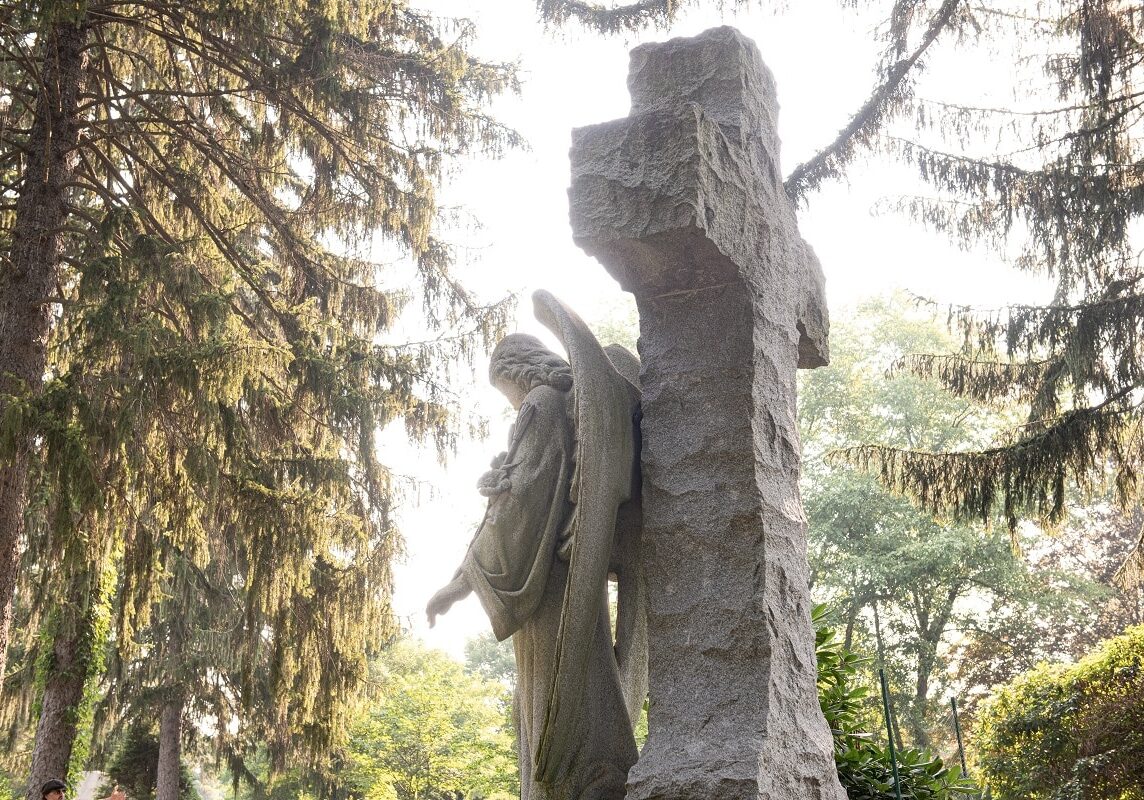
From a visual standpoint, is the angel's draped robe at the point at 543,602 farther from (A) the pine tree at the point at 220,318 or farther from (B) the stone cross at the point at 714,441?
(A) the pine tree at the point at 220,318

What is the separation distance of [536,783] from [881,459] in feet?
27.6

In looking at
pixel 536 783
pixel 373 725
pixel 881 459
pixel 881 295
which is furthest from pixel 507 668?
pixel 536 783

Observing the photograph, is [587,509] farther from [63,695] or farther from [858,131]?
[63,695]

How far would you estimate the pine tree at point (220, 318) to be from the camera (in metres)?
7.68

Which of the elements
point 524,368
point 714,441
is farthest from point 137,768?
point 714,441

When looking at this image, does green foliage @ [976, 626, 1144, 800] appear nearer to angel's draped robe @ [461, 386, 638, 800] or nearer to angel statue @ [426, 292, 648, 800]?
angel statue @ [426, 292, 648, 800]

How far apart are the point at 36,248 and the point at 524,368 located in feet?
19.6

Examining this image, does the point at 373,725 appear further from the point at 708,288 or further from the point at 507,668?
the point at 507,668

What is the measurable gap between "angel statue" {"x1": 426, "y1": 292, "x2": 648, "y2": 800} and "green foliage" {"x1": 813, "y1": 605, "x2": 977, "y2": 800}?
1.99 meters

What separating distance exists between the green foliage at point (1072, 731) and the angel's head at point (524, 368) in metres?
7.93

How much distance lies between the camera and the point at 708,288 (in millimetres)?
3455

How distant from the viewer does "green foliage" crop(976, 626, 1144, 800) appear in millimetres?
9367

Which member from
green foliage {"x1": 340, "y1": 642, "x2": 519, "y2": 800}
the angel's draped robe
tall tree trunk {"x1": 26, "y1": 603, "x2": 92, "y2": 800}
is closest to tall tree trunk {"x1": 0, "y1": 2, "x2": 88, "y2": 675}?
tall tree trunk {"x1": 26, "y1": 603, "x2": 92, "y2": 800}

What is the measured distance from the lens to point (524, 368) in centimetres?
377
